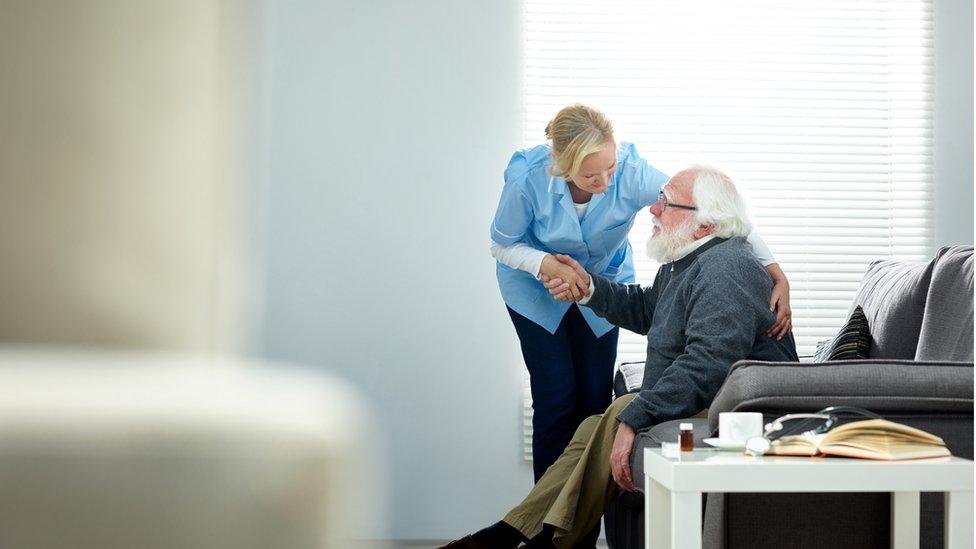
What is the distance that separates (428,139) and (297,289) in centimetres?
77

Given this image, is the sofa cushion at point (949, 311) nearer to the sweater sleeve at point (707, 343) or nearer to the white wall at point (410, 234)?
the sweater sleeve at point (707, 343)

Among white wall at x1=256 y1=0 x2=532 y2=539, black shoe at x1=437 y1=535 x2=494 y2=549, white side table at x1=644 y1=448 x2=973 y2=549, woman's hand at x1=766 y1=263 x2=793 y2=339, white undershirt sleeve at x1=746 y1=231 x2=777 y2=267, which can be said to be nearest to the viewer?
white side table at x1=644 y1=448 x2=973 y2=549

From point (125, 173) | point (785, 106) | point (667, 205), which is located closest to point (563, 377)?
point (667, 205)

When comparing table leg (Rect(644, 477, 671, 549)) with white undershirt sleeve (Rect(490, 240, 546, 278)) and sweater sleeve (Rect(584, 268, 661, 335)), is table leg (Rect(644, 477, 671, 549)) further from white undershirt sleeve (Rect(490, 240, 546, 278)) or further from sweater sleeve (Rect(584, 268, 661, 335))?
white undershirt sleeve (Rect(490, 240, 546, 278))

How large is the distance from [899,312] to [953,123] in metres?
1.85

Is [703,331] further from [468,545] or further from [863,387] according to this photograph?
[468,545]

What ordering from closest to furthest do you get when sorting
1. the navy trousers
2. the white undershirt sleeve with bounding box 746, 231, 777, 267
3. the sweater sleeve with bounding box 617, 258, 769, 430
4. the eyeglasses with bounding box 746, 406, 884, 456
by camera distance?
the eyeglasses with bounding box 746, 406, 884, 456 < the sweater sleeve with bounding box 617, 258, 769, 430 < the white undershirt sleeve with bounding box 746, 231, 777, 267 < the navy trousers

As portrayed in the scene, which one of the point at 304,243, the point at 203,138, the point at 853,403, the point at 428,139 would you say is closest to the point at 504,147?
the point at 428,139

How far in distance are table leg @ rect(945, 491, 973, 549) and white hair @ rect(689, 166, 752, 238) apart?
3.62 feet

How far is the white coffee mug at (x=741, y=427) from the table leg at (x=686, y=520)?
183 mm

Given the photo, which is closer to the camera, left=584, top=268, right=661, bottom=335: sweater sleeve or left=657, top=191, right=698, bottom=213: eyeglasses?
left=657, top=191, right=698, bottom=213: eyeglasses

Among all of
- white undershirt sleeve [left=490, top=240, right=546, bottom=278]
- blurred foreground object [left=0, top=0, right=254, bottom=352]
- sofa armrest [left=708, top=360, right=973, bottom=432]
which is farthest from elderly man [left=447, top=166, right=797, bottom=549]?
blurred foreground object [left=0, top=0, right=254, bottom=352]

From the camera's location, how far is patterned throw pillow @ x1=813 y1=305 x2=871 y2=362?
2598 mm

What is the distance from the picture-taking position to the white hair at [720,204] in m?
2.45
